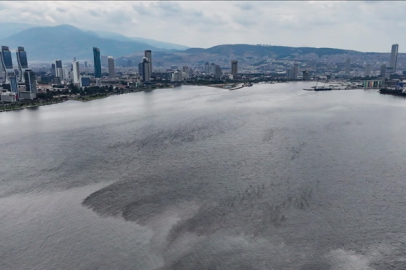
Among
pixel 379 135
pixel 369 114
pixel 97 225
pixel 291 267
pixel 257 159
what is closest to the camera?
pixel 291 267


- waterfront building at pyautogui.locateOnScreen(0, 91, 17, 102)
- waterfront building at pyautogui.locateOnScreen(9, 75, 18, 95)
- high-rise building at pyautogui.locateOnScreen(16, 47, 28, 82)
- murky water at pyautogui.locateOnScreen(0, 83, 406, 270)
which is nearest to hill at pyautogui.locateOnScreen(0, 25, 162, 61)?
high-rise building at pyautogui.locateOnScreen(16, 47, 28, 82)

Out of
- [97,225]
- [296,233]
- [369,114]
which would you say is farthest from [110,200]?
[369,114]

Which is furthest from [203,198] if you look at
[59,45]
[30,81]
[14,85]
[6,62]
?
[59,45]

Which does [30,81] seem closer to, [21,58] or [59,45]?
[21,58]

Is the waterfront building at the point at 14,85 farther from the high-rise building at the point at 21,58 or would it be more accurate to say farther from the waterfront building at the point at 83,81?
the high-rise building at the point at 21,58

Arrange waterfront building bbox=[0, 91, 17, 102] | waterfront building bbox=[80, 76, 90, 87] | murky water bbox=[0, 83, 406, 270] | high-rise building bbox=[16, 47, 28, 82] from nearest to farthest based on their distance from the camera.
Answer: murky water bbox=[0, 83, 406, 270] → waterfront building bbox=[0, 91, 17, 102] → high-rise building bbox=[16, 47, 28, 82] → waterfront building bbox=[80, 76, 90, 87]

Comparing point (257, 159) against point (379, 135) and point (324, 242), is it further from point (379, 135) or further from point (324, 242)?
point (379, 135)

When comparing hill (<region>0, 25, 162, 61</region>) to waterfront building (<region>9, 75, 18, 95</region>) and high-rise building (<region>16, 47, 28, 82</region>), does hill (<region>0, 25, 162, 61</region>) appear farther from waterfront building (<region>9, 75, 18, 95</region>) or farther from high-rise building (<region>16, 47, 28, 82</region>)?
waterfront building (<region>9, 75, 18, 95</region>)

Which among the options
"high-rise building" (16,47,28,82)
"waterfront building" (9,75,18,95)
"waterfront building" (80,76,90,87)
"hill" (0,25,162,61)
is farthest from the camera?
"hill" (0,25,162,61)
